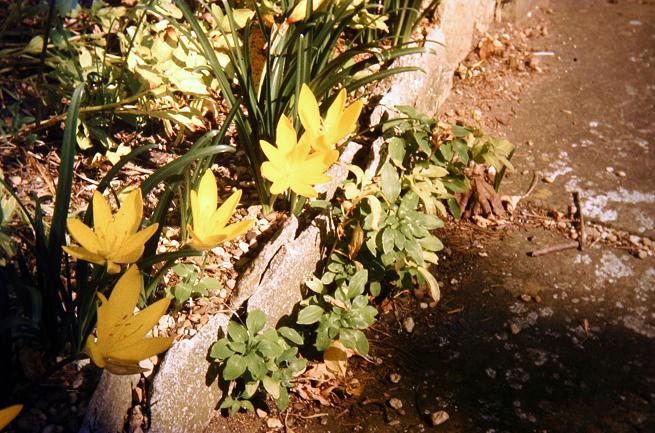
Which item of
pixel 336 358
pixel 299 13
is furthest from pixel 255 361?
pixel 299 13

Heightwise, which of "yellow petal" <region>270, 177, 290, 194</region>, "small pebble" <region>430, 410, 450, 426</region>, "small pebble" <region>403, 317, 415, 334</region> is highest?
"yellow petal" <region>270, 177, 290, 194</region>

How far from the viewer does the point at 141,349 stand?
102 cm

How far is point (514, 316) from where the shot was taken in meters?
2.29

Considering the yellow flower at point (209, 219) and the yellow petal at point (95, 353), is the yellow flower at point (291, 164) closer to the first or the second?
the yellow flower at point (209, 219)

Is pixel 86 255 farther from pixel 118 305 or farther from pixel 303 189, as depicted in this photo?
pixel 303 189

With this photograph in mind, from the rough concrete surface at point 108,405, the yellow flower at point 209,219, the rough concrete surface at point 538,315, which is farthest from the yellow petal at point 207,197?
the rough concrete surface at point 538,315

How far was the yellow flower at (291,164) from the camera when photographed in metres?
1.35

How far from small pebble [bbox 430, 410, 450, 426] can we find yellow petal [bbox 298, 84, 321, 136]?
1011 mm

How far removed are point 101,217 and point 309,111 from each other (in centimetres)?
52

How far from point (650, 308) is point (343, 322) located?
123cm

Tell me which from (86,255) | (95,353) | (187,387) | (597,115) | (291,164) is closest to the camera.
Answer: (95,353)

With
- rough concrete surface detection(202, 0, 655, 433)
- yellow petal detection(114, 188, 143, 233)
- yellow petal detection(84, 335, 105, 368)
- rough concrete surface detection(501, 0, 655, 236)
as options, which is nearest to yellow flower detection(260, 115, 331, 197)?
yellow petal detection(114, 188, 143, 233)

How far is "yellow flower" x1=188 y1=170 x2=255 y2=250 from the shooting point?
1.20m

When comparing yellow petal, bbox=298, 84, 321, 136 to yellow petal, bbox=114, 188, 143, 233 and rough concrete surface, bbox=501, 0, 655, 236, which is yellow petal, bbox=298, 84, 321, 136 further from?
rough concrete surface, bbox=501, 0, 655, 236
